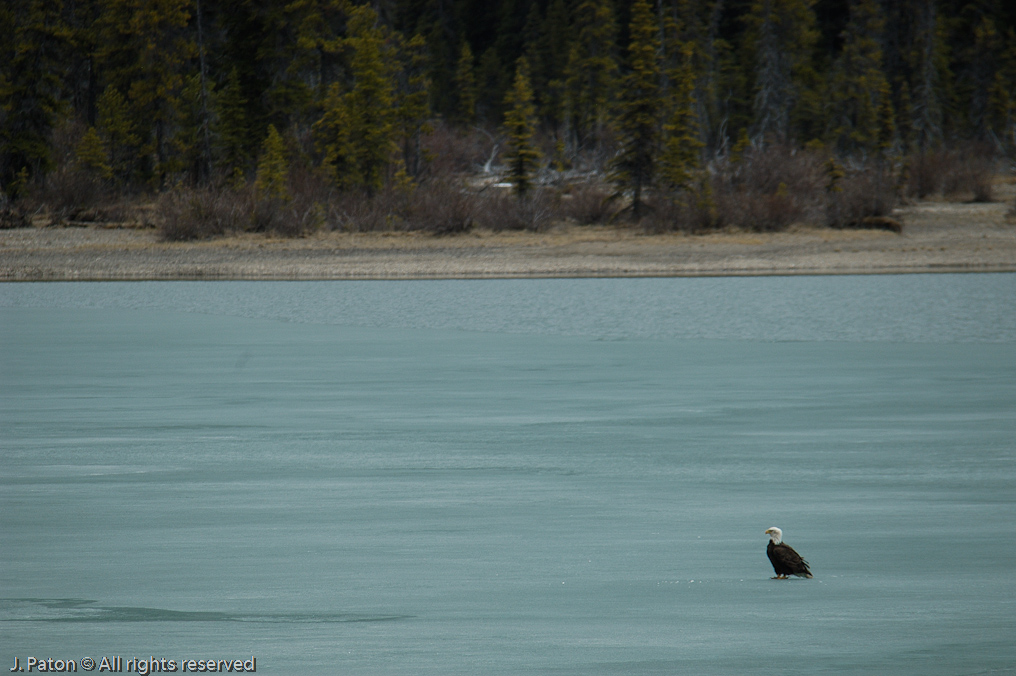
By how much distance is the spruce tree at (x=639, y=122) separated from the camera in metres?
34.3

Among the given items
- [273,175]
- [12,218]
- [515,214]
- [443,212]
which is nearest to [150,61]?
[12,218]

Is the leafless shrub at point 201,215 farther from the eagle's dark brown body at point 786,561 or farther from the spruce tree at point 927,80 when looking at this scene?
the spruce tree at point 927,80

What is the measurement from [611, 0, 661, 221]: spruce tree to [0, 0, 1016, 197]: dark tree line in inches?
2.6

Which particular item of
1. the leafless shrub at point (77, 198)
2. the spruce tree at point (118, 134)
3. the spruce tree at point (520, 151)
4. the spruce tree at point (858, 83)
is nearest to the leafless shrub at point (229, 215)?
the leafless shrub at point (77, 198)

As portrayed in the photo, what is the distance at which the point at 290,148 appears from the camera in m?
40.4

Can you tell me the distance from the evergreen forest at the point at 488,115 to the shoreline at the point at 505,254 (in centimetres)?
133

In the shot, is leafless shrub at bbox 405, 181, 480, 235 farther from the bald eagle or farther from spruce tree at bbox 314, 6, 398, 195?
the bald eagle

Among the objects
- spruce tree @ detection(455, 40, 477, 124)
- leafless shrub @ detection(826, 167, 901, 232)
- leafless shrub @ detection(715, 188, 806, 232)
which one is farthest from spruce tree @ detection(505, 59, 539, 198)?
spruce tree @ detection(455, 40, 477, 124)

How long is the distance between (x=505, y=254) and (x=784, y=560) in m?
22.7

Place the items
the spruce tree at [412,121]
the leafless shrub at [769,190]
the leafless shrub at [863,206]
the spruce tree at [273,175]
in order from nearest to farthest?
the leafless shrub at [769,190] → the leafless shrub at [863,206] → the spruce tree at [273,175] → the spruce tree at [412,121]

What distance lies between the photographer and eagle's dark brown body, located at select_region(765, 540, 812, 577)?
16.5ft

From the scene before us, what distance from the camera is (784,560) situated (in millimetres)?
5035

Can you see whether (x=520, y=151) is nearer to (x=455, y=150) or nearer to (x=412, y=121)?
(x=412, y=121)

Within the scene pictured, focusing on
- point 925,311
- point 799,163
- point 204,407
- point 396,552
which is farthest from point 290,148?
point 396,552
